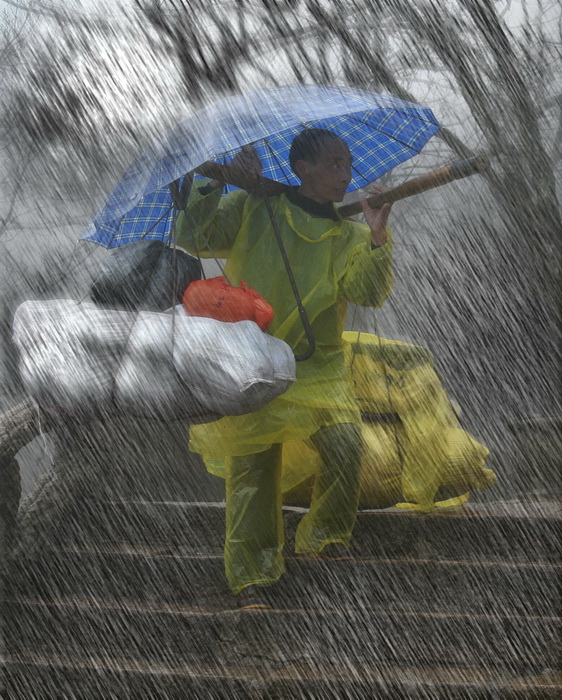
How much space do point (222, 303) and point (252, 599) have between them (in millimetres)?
862

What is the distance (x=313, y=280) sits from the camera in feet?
6.22

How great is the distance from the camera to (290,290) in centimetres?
191

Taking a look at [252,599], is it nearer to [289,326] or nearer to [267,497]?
[267,497]

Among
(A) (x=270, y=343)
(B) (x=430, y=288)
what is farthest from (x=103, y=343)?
(B) (x=430, y=288)

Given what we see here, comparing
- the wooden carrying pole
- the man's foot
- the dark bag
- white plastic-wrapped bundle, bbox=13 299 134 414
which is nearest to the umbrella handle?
the wooden carrying pole

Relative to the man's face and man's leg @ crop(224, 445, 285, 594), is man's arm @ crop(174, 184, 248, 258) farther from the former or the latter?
man's leg @ crop(224, 445, 285, 594)

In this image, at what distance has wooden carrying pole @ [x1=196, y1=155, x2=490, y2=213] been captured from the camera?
1.49m

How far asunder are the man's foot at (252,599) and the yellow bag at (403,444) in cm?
35

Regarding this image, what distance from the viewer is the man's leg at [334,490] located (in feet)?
6.46

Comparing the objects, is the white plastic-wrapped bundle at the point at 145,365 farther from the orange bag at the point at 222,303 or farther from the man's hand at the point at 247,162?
the man's hand at the point at 247,162

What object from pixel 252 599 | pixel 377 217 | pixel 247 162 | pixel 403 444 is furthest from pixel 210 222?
pixel 252 599

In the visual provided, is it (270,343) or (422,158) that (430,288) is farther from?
(270,343)

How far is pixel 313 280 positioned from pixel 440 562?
96 cm

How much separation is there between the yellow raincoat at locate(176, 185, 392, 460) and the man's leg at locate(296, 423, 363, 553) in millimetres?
39
